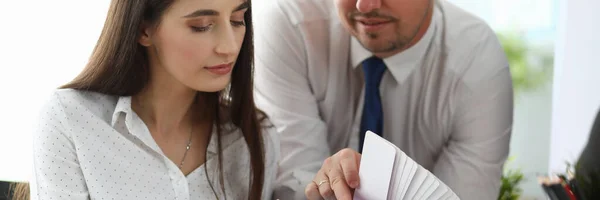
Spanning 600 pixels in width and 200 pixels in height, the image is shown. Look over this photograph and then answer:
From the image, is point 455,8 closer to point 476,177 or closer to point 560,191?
point 476,177

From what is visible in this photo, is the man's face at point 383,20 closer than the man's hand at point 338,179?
No

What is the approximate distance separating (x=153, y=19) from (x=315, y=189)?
45 cm

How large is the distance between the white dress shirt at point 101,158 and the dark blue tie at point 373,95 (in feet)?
1.66

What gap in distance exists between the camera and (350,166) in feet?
4.55

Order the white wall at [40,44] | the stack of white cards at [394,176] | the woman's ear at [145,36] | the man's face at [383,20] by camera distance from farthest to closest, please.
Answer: the white wall at [40,44], the man's face at [383,20], the woman's ear at [145,36], the stack of white cards at [394,176]

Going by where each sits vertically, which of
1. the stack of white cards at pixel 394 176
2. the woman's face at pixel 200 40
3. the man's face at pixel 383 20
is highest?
the woman's face at pixel 200 40

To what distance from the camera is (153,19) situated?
4.74 feet

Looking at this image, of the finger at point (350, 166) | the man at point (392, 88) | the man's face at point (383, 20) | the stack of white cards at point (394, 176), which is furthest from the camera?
the man at point (392, 88)

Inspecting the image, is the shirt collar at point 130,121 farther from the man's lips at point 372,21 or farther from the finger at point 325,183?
the man's lips at point 372,21

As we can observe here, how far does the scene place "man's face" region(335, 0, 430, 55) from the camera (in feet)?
5.91

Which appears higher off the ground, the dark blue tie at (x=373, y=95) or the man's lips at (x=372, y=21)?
the man's lips at (x=372, y=21)

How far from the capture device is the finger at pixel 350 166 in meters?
1.34

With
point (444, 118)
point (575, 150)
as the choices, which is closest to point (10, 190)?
point (444, 118)

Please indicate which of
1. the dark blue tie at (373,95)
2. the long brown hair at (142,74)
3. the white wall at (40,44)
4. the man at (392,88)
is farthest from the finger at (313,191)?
the white wall at (40,44)
